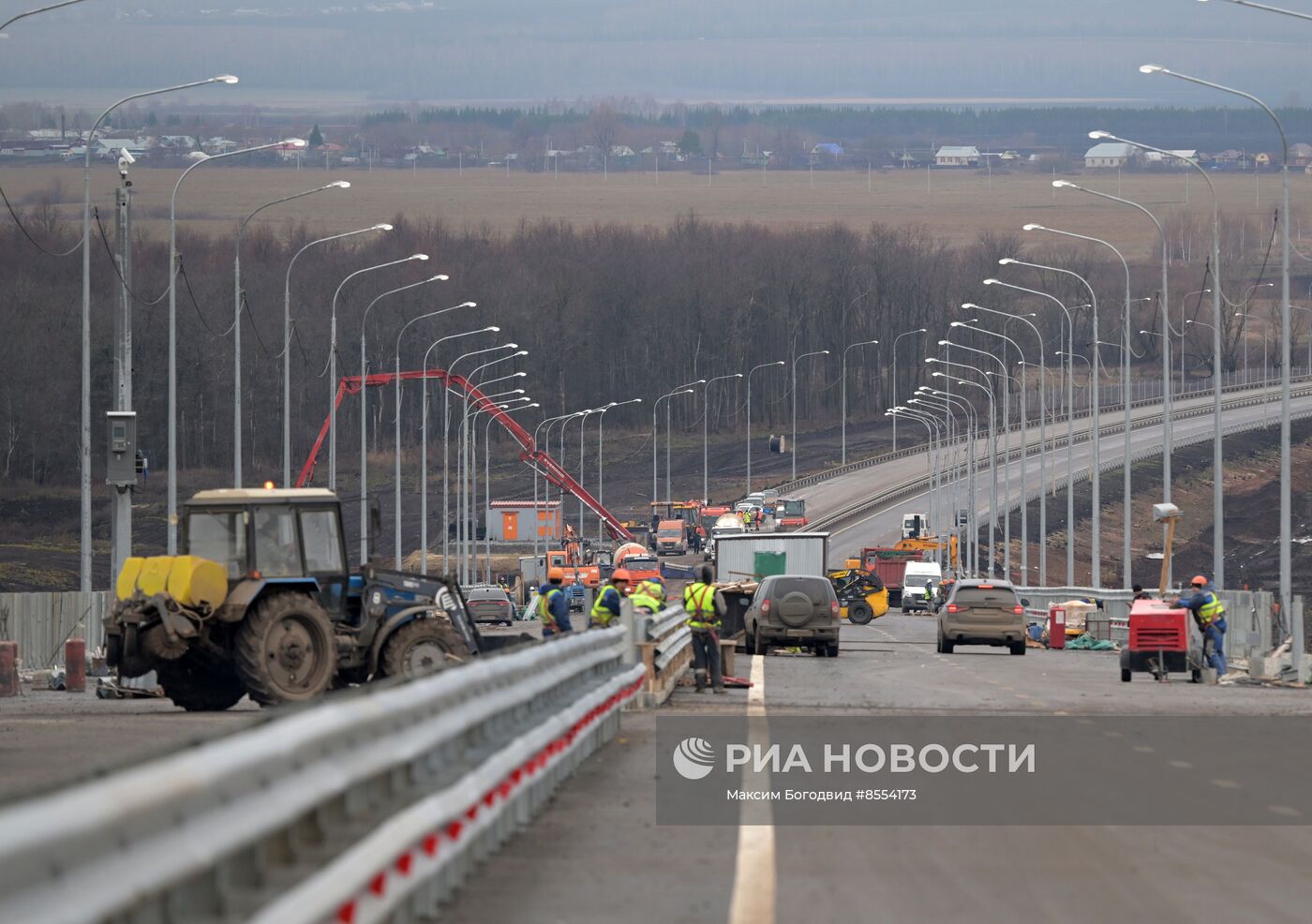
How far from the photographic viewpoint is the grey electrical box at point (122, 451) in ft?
108

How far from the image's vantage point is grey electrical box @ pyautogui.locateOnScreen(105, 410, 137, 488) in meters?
33.0

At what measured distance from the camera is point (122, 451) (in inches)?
1304

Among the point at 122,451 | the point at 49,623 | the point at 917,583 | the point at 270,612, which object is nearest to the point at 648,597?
the point at 270,612

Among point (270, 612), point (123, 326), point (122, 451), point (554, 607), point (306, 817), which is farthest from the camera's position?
point (123, 326)

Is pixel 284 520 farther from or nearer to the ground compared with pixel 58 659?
farther from the ground

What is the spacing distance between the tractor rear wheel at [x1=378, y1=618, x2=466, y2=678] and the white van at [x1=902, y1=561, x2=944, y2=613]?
63.1 m

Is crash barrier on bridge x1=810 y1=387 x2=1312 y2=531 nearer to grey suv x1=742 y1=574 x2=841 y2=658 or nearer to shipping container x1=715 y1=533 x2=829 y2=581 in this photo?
shipping container x1=715 y1=533 x2=829 y2=581

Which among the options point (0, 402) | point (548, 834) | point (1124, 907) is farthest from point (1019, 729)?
point (0, 402)

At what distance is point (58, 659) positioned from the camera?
120ft

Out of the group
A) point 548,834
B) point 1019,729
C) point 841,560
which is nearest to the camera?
point 548,834

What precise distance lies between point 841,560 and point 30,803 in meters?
100.0

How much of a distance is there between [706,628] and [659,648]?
1.12m

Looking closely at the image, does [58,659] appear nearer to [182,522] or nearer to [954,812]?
[182,522]

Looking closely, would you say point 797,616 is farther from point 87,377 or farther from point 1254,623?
point 87,377
